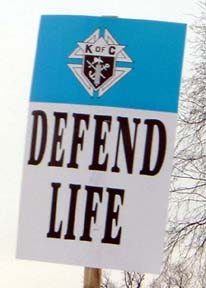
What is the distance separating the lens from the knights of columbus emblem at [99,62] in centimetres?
302

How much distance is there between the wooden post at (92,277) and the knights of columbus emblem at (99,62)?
61 cm

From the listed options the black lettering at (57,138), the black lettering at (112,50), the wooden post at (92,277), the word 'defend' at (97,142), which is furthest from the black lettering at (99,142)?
the wooden post at (92,277)

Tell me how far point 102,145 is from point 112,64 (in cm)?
29

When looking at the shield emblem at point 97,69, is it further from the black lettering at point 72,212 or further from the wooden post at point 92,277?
the wooden post at point 92,277

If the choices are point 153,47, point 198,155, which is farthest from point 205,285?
point 153,47

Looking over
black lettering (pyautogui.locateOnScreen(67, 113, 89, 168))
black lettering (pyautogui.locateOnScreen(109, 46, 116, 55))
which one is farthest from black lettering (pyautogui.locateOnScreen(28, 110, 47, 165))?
black lettering (pyautogui.locateOnScreen(109, 46, 116, 55))

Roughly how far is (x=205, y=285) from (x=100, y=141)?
391 inches

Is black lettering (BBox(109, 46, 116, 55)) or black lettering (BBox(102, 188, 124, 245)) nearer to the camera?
black lettering (BBox(102, 188, 124, 245))

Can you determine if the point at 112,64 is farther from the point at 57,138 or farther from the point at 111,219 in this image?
the point at 111,219

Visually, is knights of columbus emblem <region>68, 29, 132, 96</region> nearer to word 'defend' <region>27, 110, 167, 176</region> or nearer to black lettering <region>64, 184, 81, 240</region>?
word 'defend' <region>27, 110, 167, 176</region>

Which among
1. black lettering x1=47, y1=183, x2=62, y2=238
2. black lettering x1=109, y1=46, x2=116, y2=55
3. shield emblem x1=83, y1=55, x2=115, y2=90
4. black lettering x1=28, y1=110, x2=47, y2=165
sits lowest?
black lettering x1=47, y1=183, x2=62, y2=238

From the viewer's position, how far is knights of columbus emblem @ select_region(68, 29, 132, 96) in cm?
302

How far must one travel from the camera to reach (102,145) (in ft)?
9.72

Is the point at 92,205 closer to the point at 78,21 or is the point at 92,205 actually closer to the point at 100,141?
the point at 100,141
